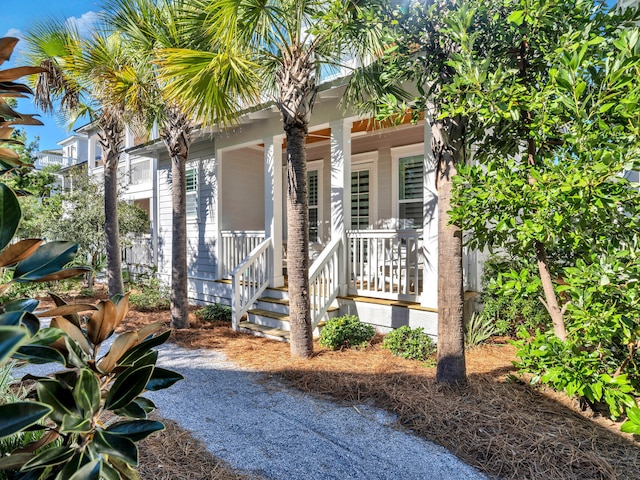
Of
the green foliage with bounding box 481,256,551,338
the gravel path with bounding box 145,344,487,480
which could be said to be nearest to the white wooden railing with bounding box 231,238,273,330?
the gravel path with bounding box 145,344,487,480

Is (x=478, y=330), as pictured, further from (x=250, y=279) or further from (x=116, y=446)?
(x=116, y=446)

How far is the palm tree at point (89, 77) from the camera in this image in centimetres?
594

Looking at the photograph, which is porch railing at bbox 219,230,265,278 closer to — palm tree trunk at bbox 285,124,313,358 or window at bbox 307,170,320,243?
window at bbox 307,170,320,243

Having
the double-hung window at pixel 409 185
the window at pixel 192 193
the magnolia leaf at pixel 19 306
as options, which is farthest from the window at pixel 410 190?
the magnolia leaf at pixel 19 306

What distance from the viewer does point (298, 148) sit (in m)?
4.86

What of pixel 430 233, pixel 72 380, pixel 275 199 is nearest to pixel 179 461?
pixel 72 380

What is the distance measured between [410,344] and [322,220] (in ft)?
16.7

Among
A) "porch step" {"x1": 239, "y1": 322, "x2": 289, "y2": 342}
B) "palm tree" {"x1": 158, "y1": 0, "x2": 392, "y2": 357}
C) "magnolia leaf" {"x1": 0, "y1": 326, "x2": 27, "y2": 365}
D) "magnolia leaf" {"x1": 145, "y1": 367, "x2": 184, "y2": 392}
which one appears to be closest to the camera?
"magnolia leaf" {"x1": 0, "y1": 326, "x2": 27, "y2": 365}

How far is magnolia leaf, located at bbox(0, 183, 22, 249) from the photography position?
1066 millimetres

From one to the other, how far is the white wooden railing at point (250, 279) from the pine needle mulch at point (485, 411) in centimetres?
161

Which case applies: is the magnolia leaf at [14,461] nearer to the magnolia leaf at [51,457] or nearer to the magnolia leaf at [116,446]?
the magnolia leaf at [51,457]

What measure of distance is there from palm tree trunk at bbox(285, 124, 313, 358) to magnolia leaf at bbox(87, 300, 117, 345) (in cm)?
353

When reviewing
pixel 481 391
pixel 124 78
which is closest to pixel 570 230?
pixel 481 391

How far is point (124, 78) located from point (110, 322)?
18.0 feet
